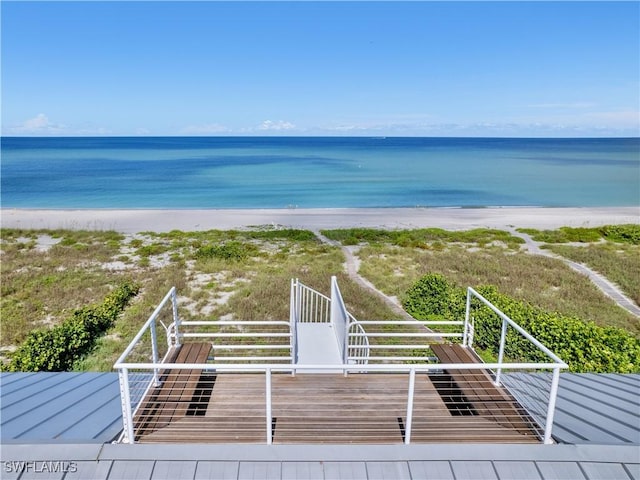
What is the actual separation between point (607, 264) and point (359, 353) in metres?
17.3

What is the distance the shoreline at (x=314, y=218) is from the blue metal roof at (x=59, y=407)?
88.6 ft

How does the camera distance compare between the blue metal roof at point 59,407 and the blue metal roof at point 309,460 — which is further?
the blue metal roof at point 59,407

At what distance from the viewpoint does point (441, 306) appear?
14.2m

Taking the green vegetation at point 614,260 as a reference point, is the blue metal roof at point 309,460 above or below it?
above

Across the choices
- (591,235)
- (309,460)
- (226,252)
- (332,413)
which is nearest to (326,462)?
(309,460)

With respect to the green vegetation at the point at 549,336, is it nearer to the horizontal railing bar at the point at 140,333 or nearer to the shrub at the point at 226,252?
the horizontal railing bar at the point at 140,333

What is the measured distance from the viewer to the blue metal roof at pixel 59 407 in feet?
14.5

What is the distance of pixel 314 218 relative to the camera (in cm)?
3834

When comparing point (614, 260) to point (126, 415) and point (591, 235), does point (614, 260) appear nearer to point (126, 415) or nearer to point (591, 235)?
point (591, 235)

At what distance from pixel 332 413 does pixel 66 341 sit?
9271 millimetres

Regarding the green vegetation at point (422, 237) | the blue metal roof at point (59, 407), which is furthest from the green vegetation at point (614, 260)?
the blue metal roof at point (59, 407)

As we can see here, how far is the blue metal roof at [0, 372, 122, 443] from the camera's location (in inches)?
174

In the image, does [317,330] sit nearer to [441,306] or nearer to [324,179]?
[441,306]

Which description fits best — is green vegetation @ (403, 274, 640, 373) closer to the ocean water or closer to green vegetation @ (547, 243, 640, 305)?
green vegetation @ (547, 243, 640, 305)
